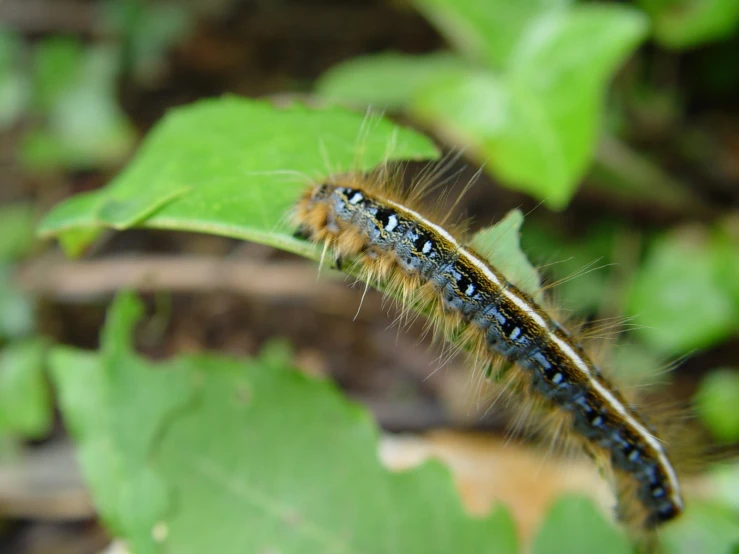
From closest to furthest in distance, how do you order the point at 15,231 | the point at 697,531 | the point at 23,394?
the point at 697,531 < the point at 23,394 < the point at 15,231

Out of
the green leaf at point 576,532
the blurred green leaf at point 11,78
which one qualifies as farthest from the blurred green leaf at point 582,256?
the blurred green leaf at point 11,78

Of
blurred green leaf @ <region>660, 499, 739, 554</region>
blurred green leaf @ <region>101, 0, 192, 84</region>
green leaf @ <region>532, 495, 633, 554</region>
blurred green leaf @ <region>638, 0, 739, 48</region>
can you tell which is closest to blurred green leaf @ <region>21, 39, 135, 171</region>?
blurred green leaf @ <region>101, 0, 192, 84</region>

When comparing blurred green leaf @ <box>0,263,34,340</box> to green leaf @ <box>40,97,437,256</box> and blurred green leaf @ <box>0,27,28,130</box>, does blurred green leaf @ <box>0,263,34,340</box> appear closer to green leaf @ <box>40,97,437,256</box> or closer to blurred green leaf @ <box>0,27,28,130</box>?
blurred green leaf @ <box>0,27,28,130</box>

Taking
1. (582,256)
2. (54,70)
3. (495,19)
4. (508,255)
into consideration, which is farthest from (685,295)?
(54,70)

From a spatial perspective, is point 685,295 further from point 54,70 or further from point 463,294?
point 54,70

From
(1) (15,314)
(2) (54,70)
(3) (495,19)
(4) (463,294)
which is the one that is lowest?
(1) (15,314)

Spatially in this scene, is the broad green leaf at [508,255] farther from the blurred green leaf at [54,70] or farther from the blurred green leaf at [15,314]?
the blurred green leaf at [54,70]
